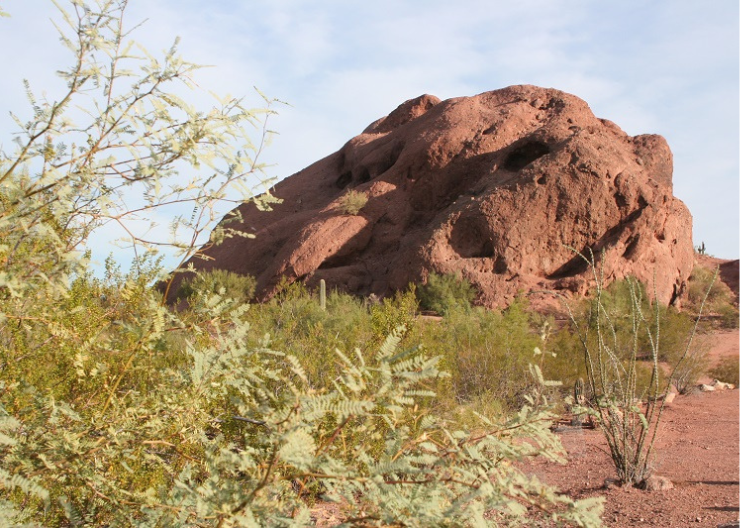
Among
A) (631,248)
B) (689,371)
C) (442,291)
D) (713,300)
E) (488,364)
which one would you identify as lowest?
(689,371)

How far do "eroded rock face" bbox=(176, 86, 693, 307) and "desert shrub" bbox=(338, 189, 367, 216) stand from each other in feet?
0.82

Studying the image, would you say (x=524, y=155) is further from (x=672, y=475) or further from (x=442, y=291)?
(x=672, y=475)

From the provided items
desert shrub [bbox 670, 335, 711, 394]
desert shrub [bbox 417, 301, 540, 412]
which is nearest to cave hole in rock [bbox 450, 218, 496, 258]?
desert shrub [bbox 670, 335, 711, 394]

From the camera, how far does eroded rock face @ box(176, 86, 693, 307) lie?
66.6ft

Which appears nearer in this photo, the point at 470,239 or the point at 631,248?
the point at 631,248

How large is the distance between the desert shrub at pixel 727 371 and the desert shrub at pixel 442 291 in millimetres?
6724

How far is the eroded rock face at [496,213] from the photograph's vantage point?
2031cm

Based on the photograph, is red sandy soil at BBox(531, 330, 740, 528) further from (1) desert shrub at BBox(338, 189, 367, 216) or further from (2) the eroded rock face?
(1) desert shrub at BBox(338, 189, 367, 216)

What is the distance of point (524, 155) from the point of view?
22.9 m

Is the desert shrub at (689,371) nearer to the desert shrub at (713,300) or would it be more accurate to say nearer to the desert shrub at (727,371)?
the desert shrub at (727,371)

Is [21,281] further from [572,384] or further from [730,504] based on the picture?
[572,384]

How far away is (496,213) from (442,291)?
317 cm

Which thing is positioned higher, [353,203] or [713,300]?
[353,203]

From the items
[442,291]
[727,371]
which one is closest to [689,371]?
[727,371]
